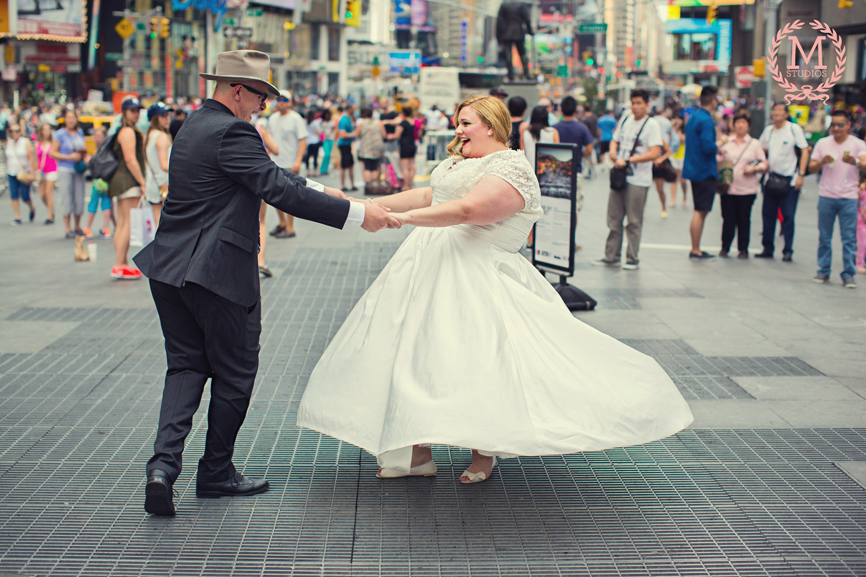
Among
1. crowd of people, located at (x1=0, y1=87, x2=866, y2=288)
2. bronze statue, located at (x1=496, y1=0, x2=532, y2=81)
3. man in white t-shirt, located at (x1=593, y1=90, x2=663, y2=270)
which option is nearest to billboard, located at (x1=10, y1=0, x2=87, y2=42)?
crowd of people, located at (x1=0, y1=87, x2=866, y2=288)

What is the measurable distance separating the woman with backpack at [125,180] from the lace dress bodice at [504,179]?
5.99 m

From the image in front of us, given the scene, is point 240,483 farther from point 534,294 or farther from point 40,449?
point 534,294

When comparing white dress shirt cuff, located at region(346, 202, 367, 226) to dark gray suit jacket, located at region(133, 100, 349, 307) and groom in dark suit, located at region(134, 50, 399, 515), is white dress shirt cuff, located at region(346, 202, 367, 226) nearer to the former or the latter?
groom in dark suit, located at region(134, 50, 399, 515)

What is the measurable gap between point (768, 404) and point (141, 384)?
402 cm

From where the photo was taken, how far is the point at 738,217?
1052 centimetres

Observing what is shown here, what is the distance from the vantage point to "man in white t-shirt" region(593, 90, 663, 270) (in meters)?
9.23

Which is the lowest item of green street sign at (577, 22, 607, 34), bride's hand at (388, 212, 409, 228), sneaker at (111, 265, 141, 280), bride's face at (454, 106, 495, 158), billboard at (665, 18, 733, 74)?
sneaker at (111, 265, 141, 280)

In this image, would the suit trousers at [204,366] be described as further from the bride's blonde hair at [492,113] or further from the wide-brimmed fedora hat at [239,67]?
the bride's blonde hair at [492,113]

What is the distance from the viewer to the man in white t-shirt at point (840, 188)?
876 cm

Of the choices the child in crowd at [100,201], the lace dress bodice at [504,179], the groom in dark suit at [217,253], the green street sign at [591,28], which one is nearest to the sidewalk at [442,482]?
the groom in dark suit at [217,253]

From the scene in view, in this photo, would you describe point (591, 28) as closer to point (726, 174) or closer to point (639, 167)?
point (726, 174)

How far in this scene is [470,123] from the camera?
3.72m

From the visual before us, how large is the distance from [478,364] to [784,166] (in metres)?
7.90

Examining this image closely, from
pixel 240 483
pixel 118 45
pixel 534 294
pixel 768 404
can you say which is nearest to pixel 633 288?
pixel 768 404
